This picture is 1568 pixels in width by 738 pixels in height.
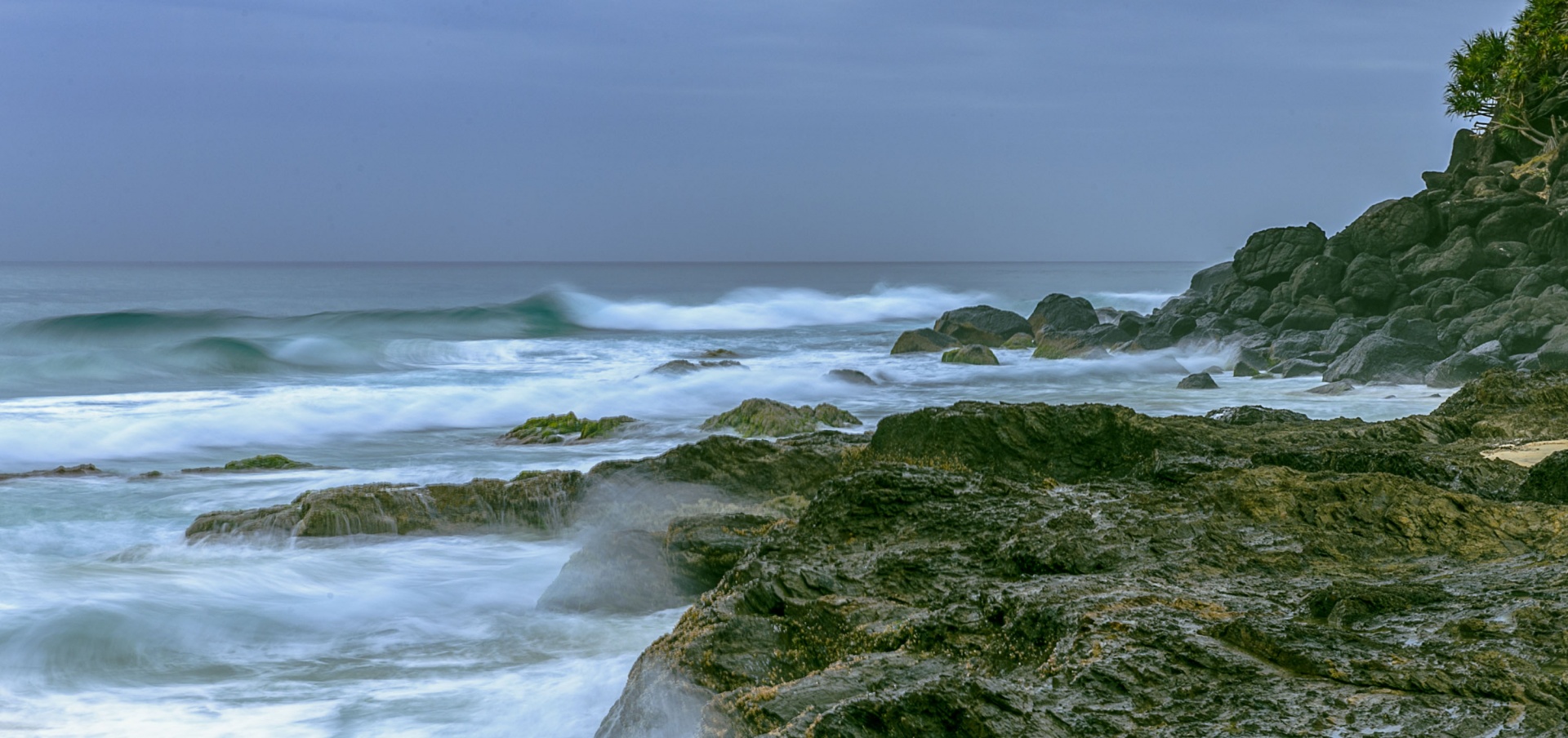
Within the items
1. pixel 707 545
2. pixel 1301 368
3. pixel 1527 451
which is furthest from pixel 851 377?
pixel 707 545

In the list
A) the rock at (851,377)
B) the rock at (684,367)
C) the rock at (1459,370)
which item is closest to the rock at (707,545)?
the rock at (1459,370)

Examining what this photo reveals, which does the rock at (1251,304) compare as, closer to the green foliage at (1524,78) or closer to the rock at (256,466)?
the green foliage at (1524,78)

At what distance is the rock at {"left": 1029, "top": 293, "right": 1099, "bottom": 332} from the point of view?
27.7m

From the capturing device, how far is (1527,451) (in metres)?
5.50

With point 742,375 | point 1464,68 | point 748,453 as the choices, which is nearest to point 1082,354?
point 742,375

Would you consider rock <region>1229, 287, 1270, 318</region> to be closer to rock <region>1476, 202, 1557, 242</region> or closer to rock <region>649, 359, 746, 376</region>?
rock <region>1476, 202, 1557, 242</region>

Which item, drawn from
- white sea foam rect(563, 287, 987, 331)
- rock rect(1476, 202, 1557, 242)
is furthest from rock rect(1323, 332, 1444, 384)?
white sea foam rect(563, 287, 987, 331)

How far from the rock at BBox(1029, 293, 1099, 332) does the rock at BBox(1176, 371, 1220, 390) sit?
877 cm

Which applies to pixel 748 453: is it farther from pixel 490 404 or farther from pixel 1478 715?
pixel 490 404

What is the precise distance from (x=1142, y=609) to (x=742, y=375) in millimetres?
17689

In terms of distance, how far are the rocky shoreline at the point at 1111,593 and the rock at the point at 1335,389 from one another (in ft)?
39.2

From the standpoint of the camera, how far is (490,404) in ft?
59.1

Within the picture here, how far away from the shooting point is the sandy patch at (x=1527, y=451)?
5.27 m

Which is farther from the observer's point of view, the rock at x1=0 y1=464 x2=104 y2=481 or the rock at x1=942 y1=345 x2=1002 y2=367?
the rock at x1=942 y1=345 x2=1002 y2=367
